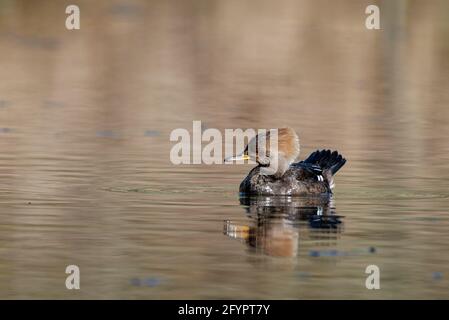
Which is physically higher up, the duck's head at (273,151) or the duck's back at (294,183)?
the duck's head at (273,151)

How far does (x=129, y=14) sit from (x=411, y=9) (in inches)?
271

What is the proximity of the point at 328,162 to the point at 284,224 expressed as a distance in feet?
9.63

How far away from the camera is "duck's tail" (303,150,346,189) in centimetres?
1606

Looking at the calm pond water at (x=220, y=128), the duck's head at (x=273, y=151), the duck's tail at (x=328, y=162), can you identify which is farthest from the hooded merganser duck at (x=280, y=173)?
the calm pond water at (x=220, y=128)

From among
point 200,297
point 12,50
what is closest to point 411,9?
point 12,50

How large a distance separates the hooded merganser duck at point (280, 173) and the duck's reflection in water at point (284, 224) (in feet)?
0.48

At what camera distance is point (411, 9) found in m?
37.9

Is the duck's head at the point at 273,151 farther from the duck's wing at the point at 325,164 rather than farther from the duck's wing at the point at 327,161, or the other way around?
the duck's wing at the point at 327,161

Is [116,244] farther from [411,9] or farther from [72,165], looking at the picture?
[411,9]

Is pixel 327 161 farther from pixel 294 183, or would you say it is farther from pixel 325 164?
pixel 294 183

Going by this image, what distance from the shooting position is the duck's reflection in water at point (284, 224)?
12523 millimetres

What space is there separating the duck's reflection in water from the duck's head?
0.37 metres

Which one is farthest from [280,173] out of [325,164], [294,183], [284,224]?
[284,224]

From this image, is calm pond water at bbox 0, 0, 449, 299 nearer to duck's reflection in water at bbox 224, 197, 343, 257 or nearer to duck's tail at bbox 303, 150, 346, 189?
duck's reflection in water at bbox 224, 197, 343, 257
